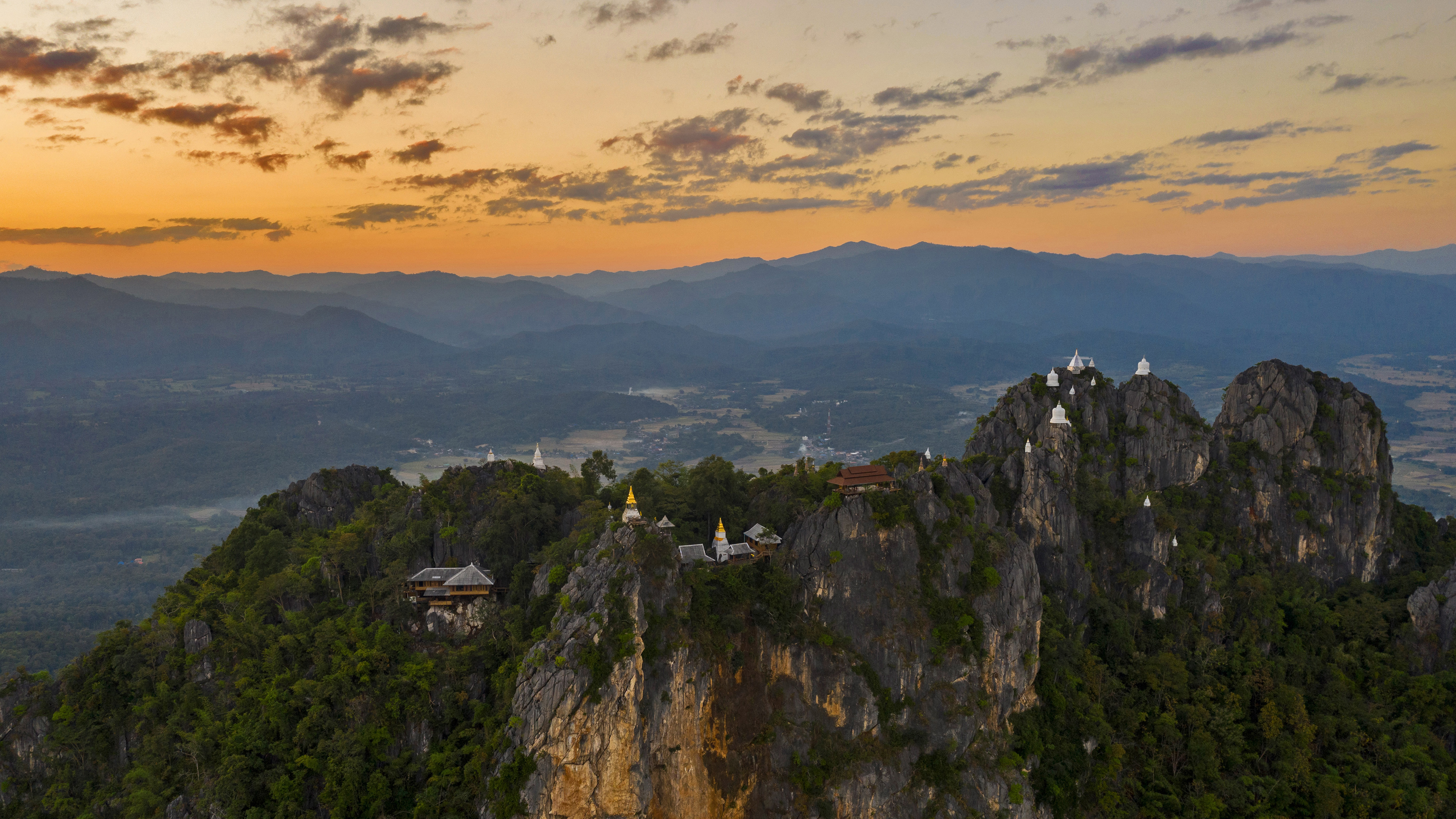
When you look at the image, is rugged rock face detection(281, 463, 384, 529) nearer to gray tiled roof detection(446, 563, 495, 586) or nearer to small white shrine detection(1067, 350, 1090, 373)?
gray tiled roof detection(446, 563, 495, 586)

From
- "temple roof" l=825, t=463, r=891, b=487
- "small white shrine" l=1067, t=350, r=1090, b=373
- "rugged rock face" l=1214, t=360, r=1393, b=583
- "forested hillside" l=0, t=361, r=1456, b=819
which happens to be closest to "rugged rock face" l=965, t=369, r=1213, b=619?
→ "forested hillside" l=0, t=361, r=1456, b=819

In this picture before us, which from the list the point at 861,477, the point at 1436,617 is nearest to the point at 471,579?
the point at 861,477

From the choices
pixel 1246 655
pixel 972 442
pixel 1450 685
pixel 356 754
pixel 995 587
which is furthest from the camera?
pixel 972 442

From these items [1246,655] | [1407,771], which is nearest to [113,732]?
[1246,655]

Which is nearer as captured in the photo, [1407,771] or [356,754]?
[356,754]

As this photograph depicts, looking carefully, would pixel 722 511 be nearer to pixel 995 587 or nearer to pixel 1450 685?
pixel 995 587

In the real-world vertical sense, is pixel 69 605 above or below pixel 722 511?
below

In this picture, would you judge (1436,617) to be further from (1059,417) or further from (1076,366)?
(1076,366)

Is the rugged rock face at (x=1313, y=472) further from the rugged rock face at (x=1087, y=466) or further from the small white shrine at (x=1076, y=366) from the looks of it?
the small white shrine at (x=1076, y=366)
